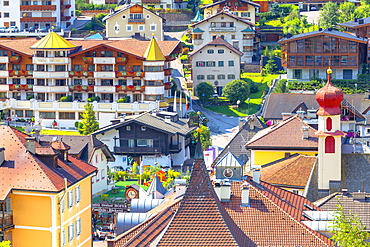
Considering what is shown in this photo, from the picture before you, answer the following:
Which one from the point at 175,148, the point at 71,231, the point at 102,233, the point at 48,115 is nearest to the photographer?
the point at 71,231

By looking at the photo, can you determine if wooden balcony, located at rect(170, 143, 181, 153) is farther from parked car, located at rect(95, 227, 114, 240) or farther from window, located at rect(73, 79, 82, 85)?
parked car, located at rect(95, 227, 114, 240)

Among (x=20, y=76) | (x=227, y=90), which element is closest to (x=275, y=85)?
(x=227, y=90)

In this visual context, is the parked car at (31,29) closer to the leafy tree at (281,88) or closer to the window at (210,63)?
the window at (210,63)

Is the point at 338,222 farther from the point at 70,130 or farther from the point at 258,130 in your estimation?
the point at 70,130

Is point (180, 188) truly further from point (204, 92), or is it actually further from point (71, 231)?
point (204, 92)

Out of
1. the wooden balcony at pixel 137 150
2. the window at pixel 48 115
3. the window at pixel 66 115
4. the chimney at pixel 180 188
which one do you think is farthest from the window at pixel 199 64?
the chimney at pixel 180 188

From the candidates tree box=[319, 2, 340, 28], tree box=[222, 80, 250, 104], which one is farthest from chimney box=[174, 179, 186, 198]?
tree box=[319, 2, 340, 28]

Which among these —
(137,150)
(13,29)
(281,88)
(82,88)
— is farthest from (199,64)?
(137,150)
